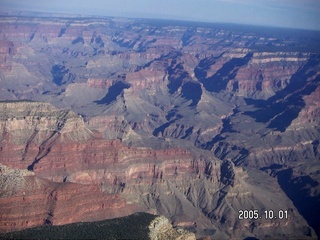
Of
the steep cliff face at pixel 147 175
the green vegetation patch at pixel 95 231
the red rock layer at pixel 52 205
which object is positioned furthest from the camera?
the steep cliff face at pixel 147 175

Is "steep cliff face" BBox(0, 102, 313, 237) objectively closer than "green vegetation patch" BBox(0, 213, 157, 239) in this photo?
No

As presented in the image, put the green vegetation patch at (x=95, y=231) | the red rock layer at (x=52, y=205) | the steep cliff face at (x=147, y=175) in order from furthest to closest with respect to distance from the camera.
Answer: the steep cliff face at (x=147, y=175) → the red rock layer at (x=52, y=205) → the green vegetation patch at (x=95, y=231)

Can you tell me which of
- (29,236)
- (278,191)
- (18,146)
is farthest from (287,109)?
(29,236)

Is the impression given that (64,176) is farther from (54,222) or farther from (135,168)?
(54,222)

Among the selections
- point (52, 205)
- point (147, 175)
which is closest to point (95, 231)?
point (52, 205)

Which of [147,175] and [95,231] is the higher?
[95,231]

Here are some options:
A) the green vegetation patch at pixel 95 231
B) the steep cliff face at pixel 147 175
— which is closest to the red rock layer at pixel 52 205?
the steep cliff face at pixel 147 175

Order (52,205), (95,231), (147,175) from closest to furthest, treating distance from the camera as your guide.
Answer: (95,231)
(52,205)
(147,175)

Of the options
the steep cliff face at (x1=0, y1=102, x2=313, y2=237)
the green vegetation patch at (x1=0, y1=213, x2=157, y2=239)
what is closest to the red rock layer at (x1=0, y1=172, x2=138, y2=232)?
the steep cliff face at (x1=0, y1=102, x2=313, y2=237)

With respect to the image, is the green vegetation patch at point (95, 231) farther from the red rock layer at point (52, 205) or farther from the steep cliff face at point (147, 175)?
the steep cliff face at point (147, 175)

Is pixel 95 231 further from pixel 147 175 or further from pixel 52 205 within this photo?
pixel 147 175

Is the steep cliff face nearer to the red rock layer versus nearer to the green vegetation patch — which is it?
the red rock layer
